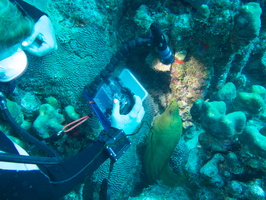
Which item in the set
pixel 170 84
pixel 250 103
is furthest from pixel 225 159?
pixel 170 84

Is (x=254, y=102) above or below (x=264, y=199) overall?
above

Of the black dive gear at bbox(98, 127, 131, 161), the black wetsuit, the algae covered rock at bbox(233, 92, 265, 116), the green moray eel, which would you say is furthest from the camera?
the algae covered rock at bbox(233, 92, 265, 116)

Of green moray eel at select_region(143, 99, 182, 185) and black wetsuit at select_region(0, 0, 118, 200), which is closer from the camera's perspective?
black wetsuit at select_region(0, 0, 118, 200)

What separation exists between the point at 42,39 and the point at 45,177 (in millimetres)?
1792

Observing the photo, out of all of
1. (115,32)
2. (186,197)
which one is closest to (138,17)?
(115,32)

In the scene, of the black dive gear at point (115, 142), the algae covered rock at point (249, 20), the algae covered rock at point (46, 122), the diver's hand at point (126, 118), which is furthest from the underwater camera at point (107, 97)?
the algae covered rock at point (249, 20)

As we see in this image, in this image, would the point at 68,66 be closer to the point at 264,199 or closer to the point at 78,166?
the point at 78,166

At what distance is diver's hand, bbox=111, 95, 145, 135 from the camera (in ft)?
6.65

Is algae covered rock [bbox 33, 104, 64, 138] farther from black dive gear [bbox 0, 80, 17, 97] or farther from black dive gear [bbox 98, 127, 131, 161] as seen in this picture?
black dive gear [bbox 98, 127, 131, 161]

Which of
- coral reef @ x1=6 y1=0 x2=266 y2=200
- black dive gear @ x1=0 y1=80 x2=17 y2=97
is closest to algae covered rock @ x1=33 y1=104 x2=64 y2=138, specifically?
coral reef @ x1=6 y1=0 x2=266 y2=200

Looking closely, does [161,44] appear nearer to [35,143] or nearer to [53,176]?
[35,143]

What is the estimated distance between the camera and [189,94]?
9.74 ft

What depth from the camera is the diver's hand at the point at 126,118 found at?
2027 millimetres

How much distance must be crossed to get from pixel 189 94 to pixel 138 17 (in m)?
1.55
